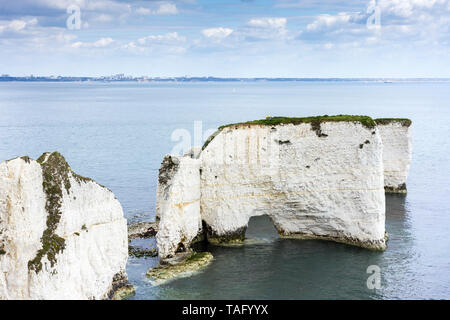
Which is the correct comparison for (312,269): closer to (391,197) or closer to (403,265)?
(403,265)

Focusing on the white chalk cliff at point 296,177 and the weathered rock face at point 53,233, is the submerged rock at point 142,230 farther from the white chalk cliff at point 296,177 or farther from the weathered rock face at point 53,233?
the weathered rock face at point 53,233

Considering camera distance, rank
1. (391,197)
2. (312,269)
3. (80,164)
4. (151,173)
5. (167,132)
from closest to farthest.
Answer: (312,269)
(391,197)
(151,173)
(80,164)
(167,132)

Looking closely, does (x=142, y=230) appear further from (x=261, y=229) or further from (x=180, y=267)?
(x=261, y=229)

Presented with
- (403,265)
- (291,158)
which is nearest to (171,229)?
(291,158)

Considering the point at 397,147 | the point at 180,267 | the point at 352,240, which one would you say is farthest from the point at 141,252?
the point at 397,147

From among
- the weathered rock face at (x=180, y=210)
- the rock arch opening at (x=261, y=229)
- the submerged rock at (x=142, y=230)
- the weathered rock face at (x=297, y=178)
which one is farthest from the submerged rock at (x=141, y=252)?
the rock arch opening at (x=261, y=229)

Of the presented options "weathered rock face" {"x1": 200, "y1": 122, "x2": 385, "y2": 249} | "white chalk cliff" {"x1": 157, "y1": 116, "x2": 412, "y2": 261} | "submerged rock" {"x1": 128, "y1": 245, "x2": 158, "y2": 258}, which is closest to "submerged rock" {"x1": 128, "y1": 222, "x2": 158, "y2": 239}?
"submerged rock" {"x1": 128, "y1": 245, "x2": 158, "y2": 258}
